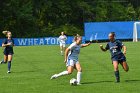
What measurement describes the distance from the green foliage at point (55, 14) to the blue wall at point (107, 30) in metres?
7.60

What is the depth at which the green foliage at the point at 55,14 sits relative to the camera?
237 feet

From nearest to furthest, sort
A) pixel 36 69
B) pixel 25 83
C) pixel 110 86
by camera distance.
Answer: pixel 110 86 → pixel 25 83 → pixel 36 69

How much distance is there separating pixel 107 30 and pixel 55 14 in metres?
14.3

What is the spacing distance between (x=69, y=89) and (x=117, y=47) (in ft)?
10.0

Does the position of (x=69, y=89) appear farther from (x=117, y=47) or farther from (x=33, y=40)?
(x=33, y=40)

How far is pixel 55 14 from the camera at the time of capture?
Answer: 255 feet

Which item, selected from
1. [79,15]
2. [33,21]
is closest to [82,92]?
[33,21]

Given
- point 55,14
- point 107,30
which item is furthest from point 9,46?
point 55,14

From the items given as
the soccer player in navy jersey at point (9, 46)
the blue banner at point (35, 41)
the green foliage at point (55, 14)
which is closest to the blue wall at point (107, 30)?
the blue banner at point (35, 41)

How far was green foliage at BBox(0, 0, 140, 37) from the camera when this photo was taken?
72.3 meters

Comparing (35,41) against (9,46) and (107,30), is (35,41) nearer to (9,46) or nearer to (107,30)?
(107,30)

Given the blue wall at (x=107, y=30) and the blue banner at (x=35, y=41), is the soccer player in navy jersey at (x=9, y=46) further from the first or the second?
the blue wall at (x=107, y=30)

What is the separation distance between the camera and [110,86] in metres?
16.8

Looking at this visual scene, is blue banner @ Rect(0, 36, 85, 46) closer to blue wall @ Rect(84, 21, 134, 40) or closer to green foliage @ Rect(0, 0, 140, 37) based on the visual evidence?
blue wall @ Rect(84, 21, 134, 40)
